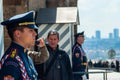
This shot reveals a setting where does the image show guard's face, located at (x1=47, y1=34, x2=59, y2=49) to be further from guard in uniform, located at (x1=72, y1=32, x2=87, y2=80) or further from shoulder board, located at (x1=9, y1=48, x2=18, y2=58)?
shoulder board, located at (x1=9, y1=48, x2=18, y2=58)

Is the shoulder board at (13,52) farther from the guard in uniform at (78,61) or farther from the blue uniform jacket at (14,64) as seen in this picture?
the guard in uniform at (78,61)

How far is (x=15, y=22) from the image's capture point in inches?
209

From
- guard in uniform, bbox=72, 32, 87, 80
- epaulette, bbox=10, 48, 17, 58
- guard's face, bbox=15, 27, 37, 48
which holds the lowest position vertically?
guard in uniform, bbox=72, 32, 87, 80

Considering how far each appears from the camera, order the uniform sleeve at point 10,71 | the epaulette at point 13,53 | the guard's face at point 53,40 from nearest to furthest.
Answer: the uniform sleeve at point 10,71 → the epaulette at point 13,53 → the guard's face at point 53,40

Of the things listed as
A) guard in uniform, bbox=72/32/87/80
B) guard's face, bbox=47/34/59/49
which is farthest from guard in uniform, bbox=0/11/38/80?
guard in uniform, bbox=72/32/87/80

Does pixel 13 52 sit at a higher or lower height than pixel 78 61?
higher

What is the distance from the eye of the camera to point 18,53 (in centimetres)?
524

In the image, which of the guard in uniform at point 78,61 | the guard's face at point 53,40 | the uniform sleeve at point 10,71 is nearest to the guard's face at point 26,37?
the uniform sleeve at point 10,71

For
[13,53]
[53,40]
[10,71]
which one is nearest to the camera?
[10,71]

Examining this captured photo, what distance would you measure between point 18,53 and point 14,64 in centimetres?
14

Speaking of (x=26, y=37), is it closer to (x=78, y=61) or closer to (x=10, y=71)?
(x=10, y=71)

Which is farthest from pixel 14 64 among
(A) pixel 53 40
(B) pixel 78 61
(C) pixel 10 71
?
(B) pixel 78 61

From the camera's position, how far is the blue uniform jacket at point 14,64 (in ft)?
16.8

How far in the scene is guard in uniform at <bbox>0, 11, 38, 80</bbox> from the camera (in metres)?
5.12
